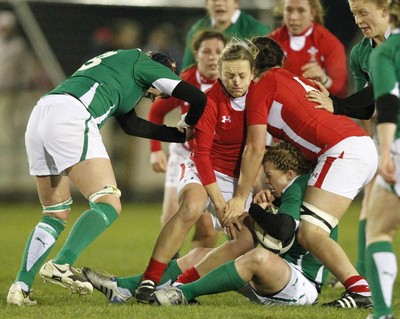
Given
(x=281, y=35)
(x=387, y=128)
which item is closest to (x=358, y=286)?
(x=387, y=128)

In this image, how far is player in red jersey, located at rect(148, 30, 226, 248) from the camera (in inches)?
349

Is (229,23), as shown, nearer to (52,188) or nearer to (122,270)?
(122,270)

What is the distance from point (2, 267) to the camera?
9.02m

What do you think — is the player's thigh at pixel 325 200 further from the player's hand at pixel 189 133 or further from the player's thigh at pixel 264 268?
the player's hand at pixel 189 133

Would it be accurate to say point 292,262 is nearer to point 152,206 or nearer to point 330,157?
point 330,157

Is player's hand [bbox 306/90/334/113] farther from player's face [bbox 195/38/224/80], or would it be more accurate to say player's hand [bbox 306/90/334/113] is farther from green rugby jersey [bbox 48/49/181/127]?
player's face [bbox 195/38/224/80]

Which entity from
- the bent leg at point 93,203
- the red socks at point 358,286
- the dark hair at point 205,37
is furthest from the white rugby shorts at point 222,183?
the dark hair at point 205,37

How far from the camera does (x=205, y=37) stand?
29.2ft

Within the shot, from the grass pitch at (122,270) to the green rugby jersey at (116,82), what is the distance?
50.8 inches

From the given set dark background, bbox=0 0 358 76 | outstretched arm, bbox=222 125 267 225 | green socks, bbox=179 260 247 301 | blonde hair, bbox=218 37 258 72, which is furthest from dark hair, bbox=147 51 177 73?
dark background, bbox=0 0 358 76

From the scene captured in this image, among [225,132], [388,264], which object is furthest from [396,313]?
[225,132]

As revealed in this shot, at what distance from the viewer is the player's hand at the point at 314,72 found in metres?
9.03

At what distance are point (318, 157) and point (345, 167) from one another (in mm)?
243

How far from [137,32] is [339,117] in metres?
8.98
